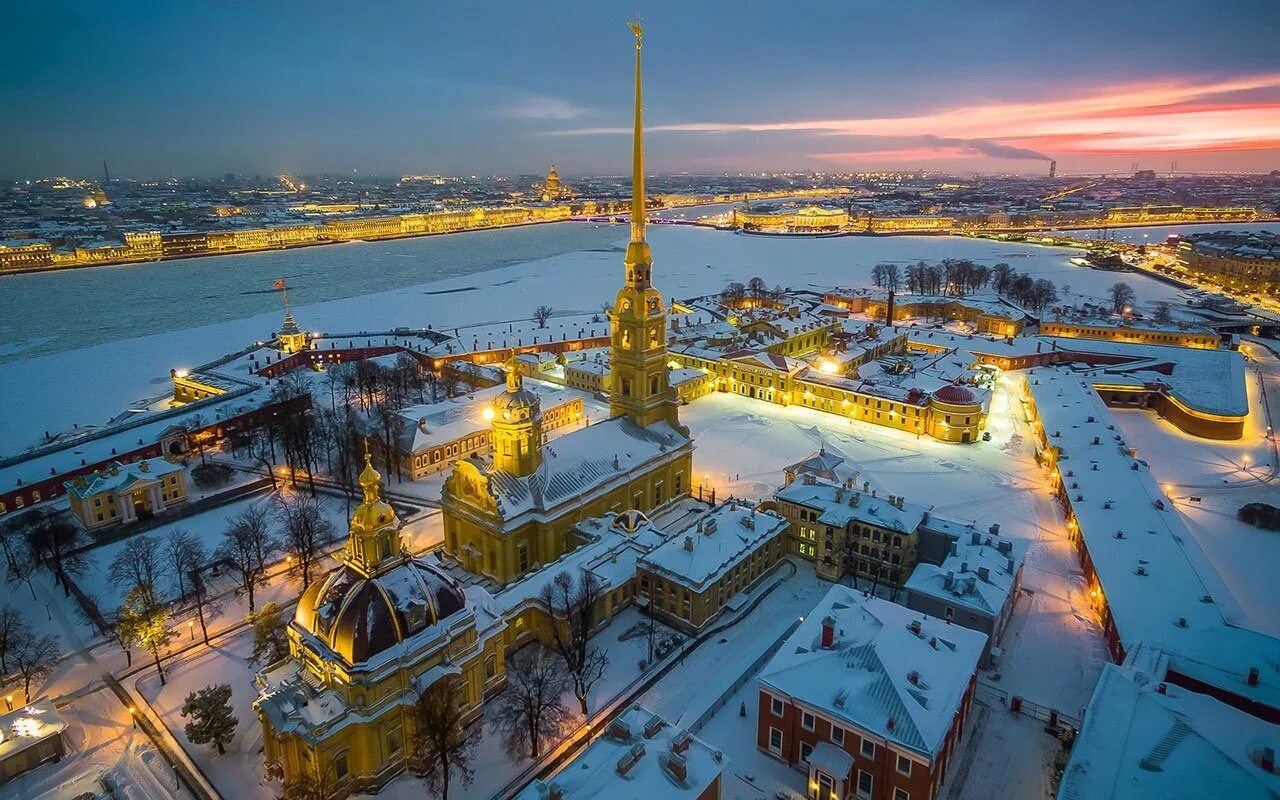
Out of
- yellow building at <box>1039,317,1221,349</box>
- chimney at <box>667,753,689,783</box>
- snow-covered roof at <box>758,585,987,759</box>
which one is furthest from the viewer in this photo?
yellow building at <box>1039,317,1221,349</box>

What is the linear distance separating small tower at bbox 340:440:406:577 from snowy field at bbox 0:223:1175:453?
45333 millimetres

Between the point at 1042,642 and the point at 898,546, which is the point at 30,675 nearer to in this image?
the point at 898,546

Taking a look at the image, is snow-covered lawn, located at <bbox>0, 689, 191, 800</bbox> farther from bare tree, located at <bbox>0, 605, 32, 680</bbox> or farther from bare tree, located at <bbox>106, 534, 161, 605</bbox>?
bare tree, located at <bbox>106, 534, 161, 605</bbox>

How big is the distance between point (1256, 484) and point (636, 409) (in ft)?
130

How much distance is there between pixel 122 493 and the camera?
127 ft

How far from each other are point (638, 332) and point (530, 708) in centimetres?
2068

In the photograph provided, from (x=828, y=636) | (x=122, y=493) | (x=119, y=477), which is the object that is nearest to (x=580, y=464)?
(x=828, y=636)

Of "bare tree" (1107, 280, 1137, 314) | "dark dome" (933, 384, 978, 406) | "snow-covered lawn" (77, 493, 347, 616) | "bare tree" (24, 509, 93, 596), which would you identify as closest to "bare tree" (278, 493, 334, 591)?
"snow-covered lawn" (77, 493, 347, 616)

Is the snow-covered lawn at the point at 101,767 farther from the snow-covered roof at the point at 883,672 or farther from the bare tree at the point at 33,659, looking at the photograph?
the snow-covered roof at the point at 883,672

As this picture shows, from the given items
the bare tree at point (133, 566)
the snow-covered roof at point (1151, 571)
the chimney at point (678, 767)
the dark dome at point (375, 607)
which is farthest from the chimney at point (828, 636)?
the bare tree at point (133, 566)

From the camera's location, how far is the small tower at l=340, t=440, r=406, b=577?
21.6 meters

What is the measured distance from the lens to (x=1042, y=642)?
93.4ft

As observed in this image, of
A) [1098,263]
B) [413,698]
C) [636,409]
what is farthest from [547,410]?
[1098,263]

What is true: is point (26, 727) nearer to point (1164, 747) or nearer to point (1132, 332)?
point (1164, 747)
